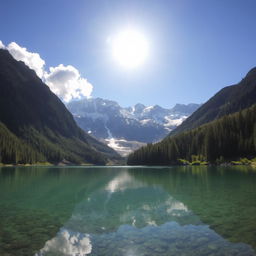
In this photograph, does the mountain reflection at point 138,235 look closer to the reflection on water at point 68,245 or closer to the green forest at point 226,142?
the reflection on water at point 68,245

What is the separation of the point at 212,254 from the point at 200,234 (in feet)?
11.3

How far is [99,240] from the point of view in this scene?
50.4 feet

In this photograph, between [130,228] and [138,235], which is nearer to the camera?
[138,235]

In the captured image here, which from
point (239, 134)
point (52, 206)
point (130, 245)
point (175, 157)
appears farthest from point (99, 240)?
point (175, 157)

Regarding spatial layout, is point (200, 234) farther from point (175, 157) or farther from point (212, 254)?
point (175, 157)

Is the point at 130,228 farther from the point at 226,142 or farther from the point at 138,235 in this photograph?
the point at 226,142

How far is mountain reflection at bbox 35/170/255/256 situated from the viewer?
44.0 ft

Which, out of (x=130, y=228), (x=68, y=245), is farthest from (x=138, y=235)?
(x=68, y=245)

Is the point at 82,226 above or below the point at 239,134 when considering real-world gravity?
below

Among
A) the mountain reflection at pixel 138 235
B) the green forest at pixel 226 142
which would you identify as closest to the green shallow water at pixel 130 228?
the mountain reflection at pixel 138 235

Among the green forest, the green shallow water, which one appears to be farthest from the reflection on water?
the green forest

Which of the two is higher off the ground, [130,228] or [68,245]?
[130,228]

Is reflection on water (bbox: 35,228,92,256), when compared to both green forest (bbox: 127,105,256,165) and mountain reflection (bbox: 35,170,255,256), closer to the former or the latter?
mountain reflection (bbox: 35,170,255,256)

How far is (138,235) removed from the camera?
1650cm
